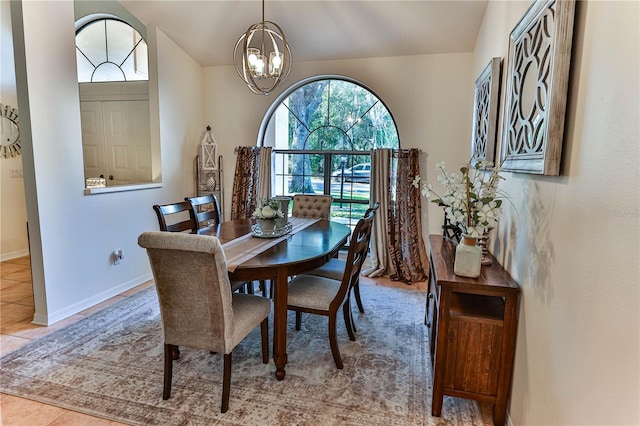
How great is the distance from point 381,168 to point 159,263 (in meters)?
2.90

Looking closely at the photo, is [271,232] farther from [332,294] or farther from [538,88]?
[538,88]

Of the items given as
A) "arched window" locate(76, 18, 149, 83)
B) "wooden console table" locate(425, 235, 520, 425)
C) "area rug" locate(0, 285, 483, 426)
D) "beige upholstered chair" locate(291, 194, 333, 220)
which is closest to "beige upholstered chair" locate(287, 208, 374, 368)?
"area rug" locate(0, 285, 483, 426)

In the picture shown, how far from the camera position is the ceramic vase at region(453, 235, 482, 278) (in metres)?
1.86

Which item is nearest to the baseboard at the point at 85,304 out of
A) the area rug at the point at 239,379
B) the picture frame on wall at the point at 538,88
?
the area rug at the point at 239,379

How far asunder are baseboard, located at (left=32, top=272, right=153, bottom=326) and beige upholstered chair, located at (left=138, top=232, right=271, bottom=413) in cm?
162

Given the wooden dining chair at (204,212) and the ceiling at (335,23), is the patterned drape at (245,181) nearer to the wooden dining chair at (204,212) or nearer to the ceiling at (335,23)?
the wooden dining chair at (204,212)

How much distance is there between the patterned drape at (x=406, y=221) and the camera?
409cm

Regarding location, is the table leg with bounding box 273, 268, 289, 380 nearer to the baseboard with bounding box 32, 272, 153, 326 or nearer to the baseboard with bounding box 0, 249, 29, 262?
the baseboard with bounding box 32, 272, 153, 326

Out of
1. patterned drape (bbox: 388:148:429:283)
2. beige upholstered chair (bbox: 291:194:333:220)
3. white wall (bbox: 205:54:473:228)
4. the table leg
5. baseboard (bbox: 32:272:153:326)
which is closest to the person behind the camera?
the table leg

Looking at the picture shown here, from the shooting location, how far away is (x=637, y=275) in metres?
0.90

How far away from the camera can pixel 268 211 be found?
2.59 m

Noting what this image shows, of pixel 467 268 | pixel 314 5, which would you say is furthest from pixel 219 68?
pixel 467 268

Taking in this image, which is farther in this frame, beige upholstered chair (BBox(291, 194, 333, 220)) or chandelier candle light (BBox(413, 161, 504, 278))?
beige upholstered chair (BBox(291, 194, 333, 220))

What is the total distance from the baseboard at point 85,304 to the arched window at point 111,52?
2.52m
